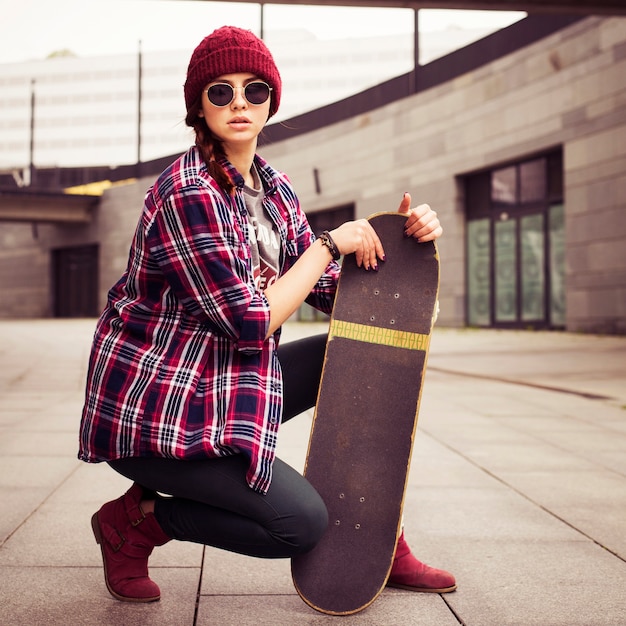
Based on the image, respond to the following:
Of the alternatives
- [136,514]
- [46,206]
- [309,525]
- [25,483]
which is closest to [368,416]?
[309,525]

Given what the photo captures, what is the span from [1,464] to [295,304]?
2930 mm

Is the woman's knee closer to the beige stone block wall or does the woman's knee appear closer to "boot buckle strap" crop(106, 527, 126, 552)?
"boot buckle strap" crop(106, 527, 126, 552)

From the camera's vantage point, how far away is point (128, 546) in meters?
2.33

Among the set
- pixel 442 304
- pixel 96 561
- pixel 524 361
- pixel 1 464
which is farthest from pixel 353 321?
pixel 442 304

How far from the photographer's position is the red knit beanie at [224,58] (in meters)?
2.15

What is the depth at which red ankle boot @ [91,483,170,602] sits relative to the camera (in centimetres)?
230

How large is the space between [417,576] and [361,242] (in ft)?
3.26

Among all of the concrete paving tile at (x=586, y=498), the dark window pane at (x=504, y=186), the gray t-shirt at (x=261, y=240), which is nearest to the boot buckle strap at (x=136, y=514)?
the gray t-shirt at (x=261, y=240)

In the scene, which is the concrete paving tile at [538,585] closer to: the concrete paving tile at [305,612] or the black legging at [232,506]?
the concrete paving tile at [305,612]

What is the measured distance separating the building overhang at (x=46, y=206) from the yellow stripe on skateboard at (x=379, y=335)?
3597cm

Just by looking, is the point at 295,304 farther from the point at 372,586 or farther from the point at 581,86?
the point at 581,86

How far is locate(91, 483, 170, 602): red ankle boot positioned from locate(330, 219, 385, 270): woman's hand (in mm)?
866

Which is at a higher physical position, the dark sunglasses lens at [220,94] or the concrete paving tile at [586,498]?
the dark sunglasses lens at [220,94]

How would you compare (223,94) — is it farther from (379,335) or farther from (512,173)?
(512,173)
